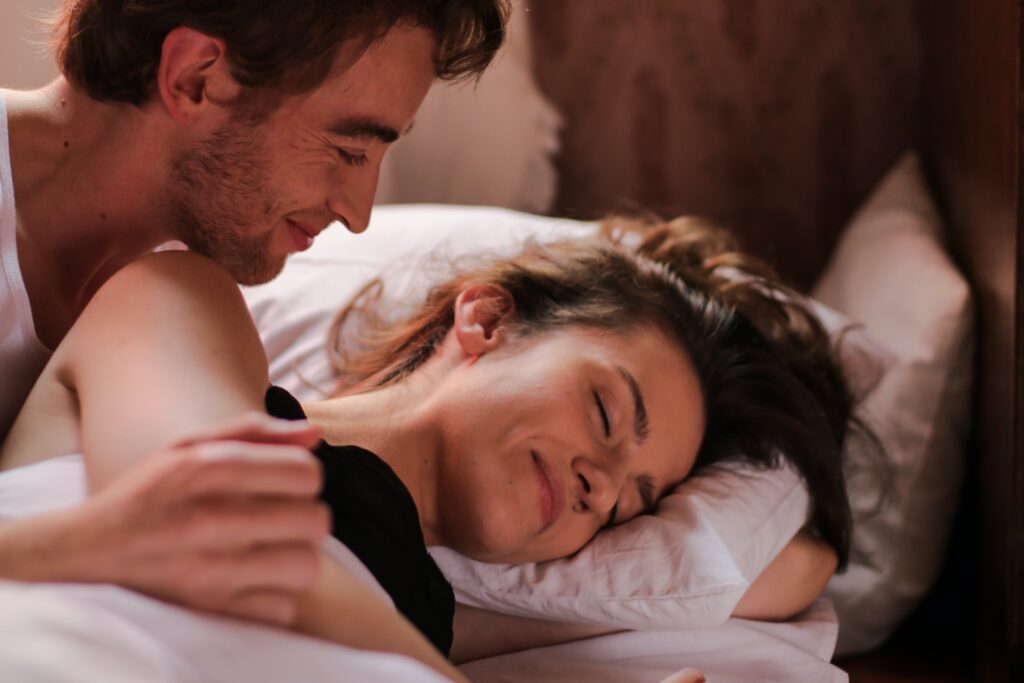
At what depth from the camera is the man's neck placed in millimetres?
1384

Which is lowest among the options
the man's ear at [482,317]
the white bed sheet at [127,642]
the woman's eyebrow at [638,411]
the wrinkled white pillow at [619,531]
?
the wrinkled white pillow at [619,531]

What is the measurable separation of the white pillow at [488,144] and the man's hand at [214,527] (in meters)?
1.59

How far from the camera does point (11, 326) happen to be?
1.30 m

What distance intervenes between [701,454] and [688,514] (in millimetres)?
179

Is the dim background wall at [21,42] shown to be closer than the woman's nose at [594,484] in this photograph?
No

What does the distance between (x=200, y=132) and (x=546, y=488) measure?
586mm

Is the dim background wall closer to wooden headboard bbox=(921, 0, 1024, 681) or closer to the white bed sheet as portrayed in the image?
the white bed sheet

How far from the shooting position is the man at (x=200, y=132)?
131 centimetres

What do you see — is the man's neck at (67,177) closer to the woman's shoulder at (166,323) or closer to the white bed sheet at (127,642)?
the woman's shoulder at (166,323)

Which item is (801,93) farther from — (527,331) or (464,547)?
(464,547)

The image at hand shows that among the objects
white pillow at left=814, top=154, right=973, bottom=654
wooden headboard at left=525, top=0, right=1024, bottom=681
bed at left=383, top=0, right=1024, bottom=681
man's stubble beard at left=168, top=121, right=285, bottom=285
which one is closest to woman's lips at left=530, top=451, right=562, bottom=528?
man's stubble beard at left=168, top=121, right=285, bottom=285

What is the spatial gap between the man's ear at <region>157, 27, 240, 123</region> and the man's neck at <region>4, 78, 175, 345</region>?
2.4 inches

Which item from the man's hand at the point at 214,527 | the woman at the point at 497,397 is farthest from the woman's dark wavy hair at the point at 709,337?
the man's hand at the point at 214,527

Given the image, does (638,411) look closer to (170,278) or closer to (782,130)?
(170,278)
